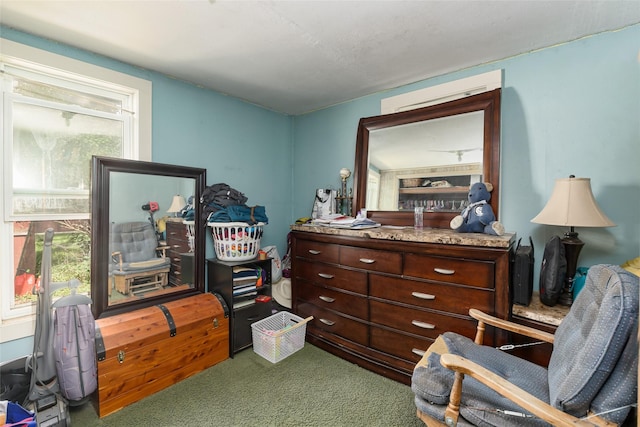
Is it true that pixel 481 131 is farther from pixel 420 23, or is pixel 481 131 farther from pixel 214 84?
pixel 214 84

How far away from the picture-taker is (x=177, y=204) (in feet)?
8.00

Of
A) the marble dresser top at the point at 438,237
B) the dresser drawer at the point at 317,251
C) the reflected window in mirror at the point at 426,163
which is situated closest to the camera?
the marble dresser top at the point at 438,237

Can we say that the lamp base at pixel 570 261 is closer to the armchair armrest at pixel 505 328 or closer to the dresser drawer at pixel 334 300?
the armchair armrest at pixel 505 328

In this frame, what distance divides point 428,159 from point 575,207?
1.07 meters

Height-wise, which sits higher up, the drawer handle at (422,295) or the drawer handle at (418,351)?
the drawer handle at (422,295)

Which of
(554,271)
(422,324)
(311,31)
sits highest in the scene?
(311,31)

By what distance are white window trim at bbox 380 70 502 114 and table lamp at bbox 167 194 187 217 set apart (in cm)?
207

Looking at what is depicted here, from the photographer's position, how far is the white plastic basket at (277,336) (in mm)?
2291

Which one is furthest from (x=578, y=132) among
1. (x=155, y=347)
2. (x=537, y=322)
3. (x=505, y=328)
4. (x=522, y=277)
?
(x=155, y=347)

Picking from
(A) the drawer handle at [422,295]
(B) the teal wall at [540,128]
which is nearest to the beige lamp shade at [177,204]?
(B) the teal wall at [540,128]

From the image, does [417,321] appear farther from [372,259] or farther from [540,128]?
[540,128]

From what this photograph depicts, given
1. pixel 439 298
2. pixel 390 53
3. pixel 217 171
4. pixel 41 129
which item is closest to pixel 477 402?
pixel 439 298

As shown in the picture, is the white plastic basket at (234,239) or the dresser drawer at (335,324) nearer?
the dresser drawer at (335,324)

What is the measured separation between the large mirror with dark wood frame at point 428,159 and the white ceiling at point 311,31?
0.37 metres
